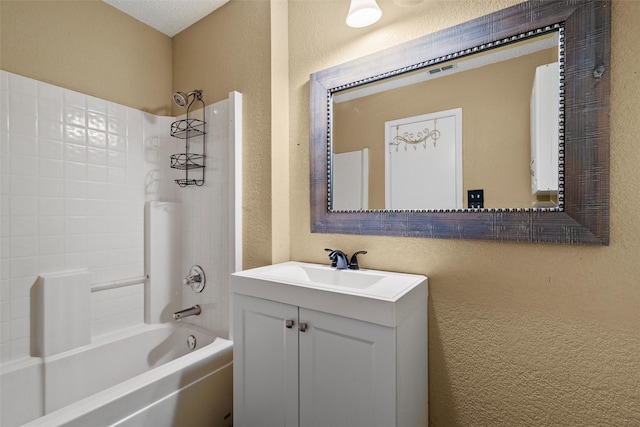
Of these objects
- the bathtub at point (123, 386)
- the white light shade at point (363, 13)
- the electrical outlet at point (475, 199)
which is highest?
the white light shade at point (363, 13)

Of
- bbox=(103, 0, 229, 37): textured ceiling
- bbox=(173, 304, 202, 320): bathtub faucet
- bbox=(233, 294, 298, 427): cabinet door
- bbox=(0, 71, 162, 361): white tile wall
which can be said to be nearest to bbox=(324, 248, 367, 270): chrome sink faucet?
bbox=(233, 294, 298, 427): cabinet door

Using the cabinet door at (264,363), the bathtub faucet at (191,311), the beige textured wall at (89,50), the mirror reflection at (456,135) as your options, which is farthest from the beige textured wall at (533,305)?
the beige textured wall at (89,50)

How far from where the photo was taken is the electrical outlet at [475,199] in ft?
3.80

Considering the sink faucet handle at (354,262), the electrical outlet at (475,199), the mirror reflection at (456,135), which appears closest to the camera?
the mirror reflection at (456,135)

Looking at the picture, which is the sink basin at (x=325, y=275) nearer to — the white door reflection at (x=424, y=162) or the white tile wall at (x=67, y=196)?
the white door reflection at (x=424, y=162)

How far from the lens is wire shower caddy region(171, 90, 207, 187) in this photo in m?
1.96

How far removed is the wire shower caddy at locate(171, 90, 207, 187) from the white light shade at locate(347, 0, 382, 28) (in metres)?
1.11

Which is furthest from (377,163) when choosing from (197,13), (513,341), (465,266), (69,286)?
(69,286)

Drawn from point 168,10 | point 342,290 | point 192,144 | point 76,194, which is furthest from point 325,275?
point 168,10

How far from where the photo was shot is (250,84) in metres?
1.73

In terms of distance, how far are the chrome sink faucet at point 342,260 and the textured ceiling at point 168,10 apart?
166cm

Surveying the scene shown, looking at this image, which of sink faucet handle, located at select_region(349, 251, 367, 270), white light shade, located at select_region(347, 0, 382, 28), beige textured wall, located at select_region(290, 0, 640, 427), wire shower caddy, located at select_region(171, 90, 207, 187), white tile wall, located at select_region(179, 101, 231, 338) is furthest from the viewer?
wire shower caddy, located at select_region(171, 90, 207, 187)

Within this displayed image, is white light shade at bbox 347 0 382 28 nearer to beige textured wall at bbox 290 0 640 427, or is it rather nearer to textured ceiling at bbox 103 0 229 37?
beige textured wall at bbox 290 0 640 427

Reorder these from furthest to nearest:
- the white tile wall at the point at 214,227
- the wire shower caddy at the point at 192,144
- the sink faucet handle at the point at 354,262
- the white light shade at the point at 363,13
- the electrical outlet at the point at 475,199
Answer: the wire shower caddy at the point at 192,144, the white tile wall at the point at 214,227, the sink faucet handle at the point at 354,262, the white light shade at the point at 363,13, the electrical outlet at the point at 475,199
